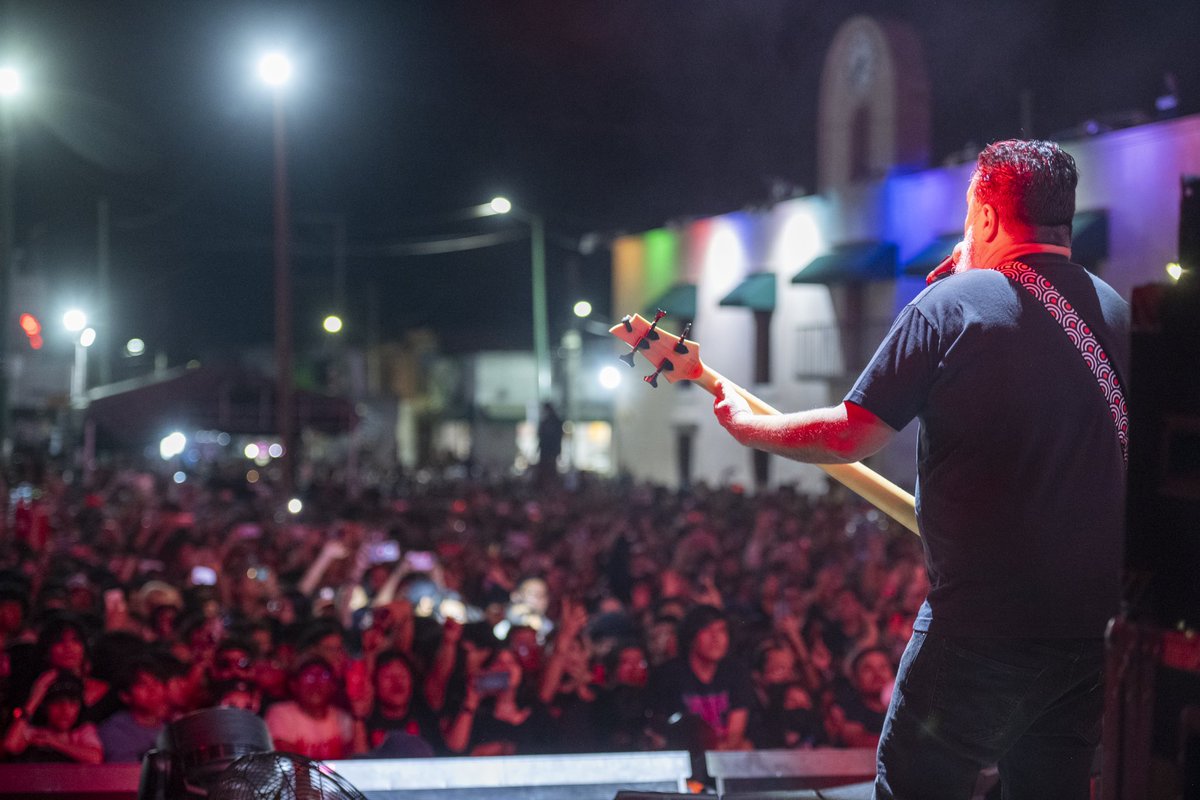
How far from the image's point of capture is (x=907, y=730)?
2.40 metres

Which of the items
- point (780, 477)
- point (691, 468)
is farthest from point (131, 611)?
point (691, 468)

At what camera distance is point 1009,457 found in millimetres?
2309

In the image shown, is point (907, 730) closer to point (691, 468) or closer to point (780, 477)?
point (780, 477)

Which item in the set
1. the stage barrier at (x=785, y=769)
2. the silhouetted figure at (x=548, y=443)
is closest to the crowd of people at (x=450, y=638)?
the stage barrier at (x=785, y=769)

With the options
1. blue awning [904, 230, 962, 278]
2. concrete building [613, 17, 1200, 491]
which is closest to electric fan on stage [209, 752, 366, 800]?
concrete building [613, 17, 1200, 491]

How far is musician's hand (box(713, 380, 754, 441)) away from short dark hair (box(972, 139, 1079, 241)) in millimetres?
678

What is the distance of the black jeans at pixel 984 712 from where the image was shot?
2.33m

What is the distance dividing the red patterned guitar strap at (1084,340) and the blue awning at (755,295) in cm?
1925

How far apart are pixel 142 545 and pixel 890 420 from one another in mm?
10027

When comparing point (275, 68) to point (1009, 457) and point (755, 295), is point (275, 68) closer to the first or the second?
point (755, 295)

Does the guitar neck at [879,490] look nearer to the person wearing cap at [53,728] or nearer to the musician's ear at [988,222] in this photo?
the musician's ear at [988,222]

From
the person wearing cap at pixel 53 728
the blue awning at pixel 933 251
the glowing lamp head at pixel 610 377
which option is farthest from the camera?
the glowing lamp head at pixel 610 377

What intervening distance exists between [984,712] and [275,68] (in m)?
14.3

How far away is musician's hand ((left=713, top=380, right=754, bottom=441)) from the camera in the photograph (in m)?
2.74
